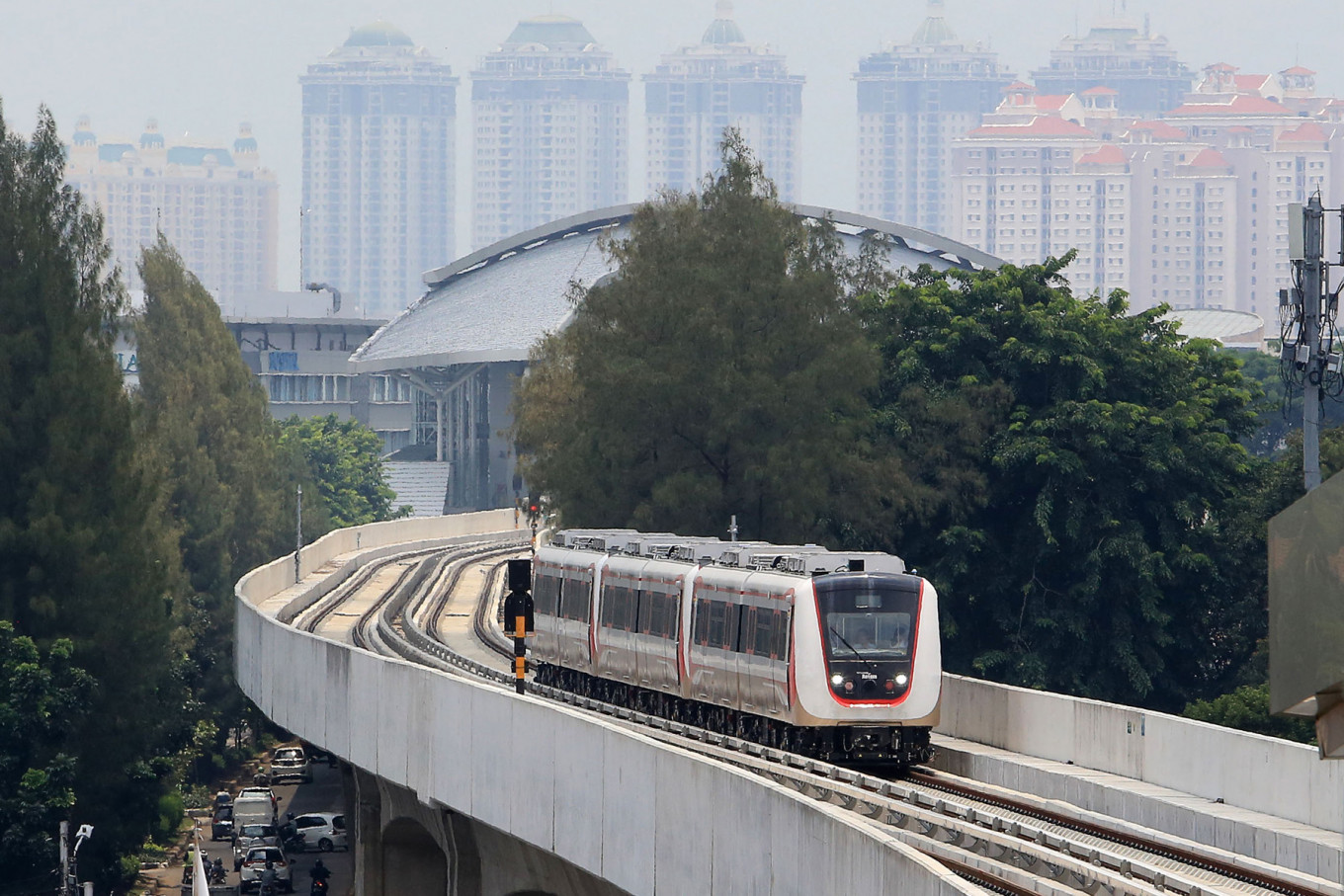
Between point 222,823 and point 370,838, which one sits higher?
point 370,838

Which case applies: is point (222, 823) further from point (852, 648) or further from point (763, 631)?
point (852, 648)

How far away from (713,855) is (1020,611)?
1273 inches

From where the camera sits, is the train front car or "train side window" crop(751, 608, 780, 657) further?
"train side window" crop(751, 608, 780, 657)

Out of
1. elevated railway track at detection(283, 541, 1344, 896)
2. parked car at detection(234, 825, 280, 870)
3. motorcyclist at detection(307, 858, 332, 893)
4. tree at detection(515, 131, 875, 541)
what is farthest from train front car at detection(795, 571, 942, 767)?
parked car at detection(234, 825, 280, 870)

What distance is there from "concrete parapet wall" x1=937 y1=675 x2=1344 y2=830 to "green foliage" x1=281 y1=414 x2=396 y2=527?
102 m

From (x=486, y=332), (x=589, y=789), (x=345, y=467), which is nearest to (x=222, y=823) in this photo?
(x=589, y=789)

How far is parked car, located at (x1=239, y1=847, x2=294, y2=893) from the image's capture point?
Result: 61969 millimetres

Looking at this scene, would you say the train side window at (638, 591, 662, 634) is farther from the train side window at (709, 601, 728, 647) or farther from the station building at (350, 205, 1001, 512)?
the station building at (350, 205, 1001, 512)

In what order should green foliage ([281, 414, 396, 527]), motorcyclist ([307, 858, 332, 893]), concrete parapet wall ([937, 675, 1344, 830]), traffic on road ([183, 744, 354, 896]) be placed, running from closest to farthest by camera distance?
1. concrete parapet wall ([937, 675, 1344, 830])
2. motorcyclist ([307, 858, 332, 893])
3. traffic on road ([183, 744, 354, 896])
4. green foliage ([281, 414, 396, 527])

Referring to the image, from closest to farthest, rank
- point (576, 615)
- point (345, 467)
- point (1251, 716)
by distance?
point (1251, 716) < point (576, 615) < point (345, 467)

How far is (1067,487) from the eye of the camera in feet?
171

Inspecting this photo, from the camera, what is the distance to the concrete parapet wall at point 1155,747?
897 inches

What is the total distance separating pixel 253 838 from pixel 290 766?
786 inches

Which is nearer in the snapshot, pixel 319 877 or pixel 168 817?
pixel 319 877
